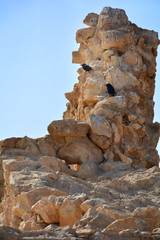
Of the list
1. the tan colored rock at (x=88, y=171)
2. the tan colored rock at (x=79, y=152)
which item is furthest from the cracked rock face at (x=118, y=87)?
the tan colored rock at (x=88, y=171)

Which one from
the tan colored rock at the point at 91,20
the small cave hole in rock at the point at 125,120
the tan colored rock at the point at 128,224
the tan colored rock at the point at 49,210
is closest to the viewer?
the tan colored rock at the point at 128,224

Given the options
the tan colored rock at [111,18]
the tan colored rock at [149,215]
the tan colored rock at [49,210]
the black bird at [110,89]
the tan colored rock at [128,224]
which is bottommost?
the tan colored rock at [149,215]

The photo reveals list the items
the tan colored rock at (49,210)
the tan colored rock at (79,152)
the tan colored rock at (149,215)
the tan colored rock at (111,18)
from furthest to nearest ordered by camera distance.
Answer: the tan colored rock at (111,18) → the tan colored rock at (79,152) → the tan colored rock at (149,215) → the tan colored rock at (49,210)

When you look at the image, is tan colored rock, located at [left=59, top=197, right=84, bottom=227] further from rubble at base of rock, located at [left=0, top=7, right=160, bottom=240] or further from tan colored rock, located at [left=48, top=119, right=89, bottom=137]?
tan colored rock, located at [left=48, top=119, right=89, bottom=137]

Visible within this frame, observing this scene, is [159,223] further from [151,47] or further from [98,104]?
[151,47]

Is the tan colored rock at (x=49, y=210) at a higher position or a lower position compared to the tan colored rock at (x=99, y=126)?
lower

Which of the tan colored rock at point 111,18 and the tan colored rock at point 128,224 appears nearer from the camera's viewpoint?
the tan colored rock at point 128,224

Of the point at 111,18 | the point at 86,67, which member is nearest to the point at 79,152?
the point at 86,67

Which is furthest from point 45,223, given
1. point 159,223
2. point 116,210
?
point 159,223

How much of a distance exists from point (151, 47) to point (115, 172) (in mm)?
5324

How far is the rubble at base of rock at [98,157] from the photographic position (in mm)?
5793

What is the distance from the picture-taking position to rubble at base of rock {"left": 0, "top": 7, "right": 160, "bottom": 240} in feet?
19.0

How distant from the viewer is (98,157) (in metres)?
12.0

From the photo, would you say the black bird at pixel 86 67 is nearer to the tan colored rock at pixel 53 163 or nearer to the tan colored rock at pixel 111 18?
the tan colored rock at pixel 111 18
